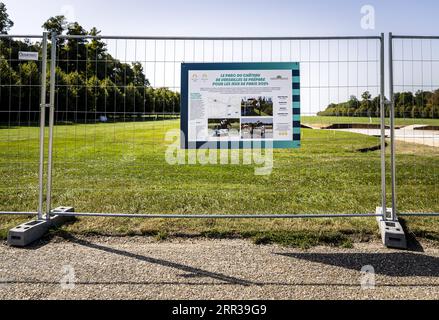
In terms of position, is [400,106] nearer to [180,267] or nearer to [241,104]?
[241,104]

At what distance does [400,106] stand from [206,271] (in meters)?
3.82

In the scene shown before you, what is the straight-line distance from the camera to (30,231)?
4.66 meters

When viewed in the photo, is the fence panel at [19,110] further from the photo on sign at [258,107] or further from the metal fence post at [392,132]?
the metal fence post at [392,132]

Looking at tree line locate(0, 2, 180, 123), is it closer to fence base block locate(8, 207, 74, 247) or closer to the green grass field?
the green grass field

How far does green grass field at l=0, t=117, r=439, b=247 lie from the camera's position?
205 inches

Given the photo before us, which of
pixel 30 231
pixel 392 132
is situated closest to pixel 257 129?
pixel 392 132

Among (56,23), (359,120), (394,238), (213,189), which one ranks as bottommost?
(394,238)

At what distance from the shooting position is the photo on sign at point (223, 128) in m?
5.11

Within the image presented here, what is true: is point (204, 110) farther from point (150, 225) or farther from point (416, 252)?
point (416, 252)

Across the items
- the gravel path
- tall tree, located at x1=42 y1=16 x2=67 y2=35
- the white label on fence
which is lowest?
the gravel path

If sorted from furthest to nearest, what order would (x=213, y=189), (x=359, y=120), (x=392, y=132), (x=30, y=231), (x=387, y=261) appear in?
(x=213, y=189) → (x=359, y=120) → (x=392, y=132) → (x=30, y=231) → (x=387, y=261)

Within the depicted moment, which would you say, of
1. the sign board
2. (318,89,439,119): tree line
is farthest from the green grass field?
the sign board
